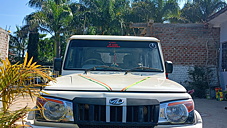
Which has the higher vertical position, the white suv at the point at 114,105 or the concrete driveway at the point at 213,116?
the white suv at the point at 114,105

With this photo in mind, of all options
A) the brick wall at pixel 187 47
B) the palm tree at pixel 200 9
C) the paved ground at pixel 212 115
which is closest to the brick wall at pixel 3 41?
the paved ground at pixel 212 115

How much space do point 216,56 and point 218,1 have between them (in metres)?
16.3

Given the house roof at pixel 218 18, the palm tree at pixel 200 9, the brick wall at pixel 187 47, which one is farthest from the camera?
the palm tree at pixel 200 9

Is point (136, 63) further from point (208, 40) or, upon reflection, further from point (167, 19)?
point (167, 19)

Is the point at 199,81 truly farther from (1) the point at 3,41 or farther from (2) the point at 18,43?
(2) the point at 18,43

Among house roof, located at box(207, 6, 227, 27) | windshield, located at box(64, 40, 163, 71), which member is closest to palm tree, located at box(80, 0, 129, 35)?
house roof, located at box(207, 6, 227, 27)

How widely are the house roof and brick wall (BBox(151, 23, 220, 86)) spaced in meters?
0.44

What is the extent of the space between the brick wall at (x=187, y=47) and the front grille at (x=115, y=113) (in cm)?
968

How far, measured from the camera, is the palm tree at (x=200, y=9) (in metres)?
26.0

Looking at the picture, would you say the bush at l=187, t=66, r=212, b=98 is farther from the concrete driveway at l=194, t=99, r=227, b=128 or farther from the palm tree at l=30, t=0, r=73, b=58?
the palm tree at l=30, t=0, r=73, b=58

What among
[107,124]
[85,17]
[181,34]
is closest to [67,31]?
[85,17]

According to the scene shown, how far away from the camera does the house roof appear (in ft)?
33.6

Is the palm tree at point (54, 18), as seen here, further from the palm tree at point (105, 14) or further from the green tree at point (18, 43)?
the green tree at point (18, 43)

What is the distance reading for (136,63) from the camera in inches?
175
